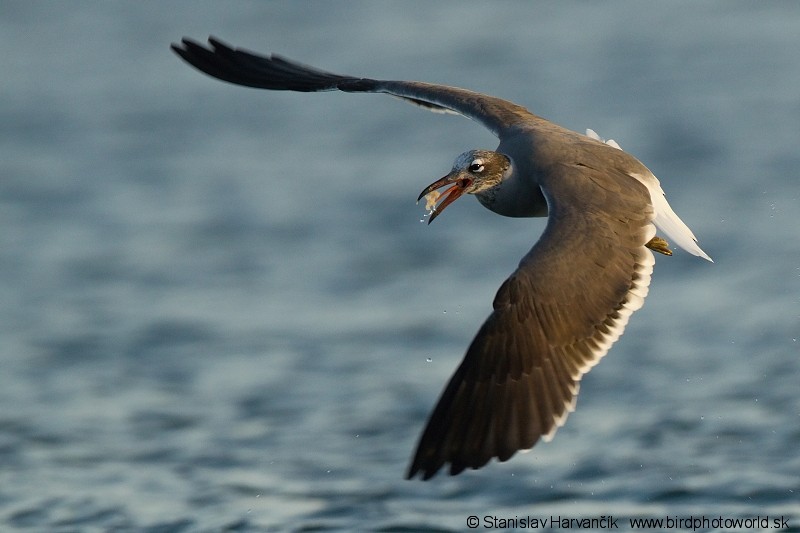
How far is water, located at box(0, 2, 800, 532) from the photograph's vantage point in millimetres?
9891

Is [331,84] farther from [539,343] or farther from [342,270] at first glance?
[342,270]

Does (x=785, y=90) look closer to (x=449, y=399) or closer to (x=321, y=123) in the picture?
(x=321, y=123)

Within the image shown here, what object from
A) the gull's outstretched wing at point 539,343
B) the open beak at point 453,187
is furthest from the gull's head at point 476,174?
the gull's outstretched wing at point 539,343

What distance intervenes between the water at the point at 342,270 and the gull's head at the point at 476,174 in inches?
81.7

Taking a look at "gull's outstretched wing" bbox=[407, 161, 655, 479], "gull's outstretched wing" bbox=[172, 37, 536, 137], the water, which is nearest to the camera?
"gull's outstretched wing" bbox=[407, 161, 655, 479]

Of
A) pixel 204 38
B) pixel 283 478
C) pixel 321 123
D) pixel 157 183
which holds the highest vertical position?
pixel 204 38

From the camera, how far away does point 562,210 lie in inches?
295

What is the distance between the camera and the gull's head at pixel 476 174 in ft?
27.0

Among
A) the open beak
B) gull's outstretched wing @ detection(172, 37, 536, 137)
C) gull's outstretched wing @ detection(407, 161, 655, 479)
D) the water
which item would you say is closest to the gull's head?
the open beak

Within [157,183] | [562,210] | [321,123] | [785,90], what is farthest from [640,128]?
[562,210]

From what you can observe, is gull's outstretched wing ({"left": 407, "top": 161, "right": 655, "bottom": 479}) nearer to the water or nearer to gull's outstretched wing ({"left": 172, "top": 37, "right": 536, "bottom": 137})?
gull's outstretched wing ({"left": 172, "top": 37, "right": 536, "bottom": 137})

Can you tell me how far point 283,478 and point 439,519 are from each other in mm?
1500

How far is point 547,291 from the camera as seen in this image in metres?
7.05

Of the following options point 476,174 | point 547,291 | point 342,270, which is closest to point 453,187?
point 476,174
